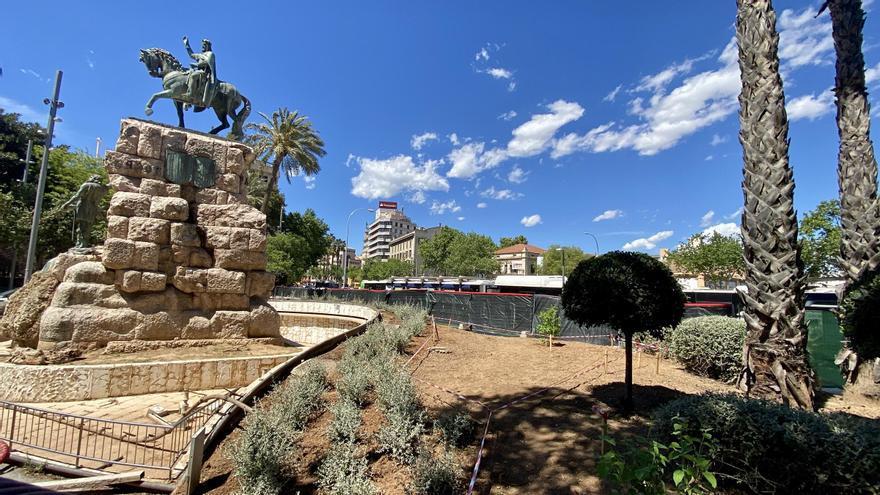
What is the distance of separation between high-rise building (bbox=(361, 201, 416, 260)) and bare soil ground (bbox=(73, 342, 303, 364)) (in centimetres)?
11202

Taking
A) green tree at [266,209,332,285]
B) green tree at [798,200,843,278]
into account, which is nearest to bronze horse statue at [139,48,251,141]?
green tree at [266,209,332,285]

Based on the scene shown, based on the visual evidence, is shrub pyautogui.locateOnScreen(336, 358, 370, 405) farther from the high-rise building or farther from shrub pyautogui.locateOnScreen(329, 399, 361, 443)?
the high-rise building

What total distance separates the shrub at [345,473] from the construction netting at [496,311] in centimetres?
955

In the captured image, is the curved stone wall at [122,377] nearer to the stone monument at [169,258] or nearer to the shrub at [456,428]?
the stone monument at [169,258]

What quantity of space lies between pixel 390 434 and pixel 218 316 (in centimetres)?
752

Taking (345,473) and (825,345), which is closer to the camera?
(345,473)

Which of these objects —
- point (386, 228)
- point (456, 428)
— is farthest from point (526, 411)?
point (386, 228)

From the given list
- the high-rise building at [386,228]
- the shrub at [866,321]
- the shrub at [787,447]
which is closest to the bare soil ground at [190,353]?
the shrub at [787,447]

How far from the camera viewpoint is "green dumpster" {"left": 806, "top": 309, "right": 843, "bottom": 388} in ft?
24.5

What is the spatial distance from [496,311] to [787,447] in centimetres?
1369

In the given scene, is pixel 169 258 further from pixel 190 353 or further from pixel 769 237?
pixel 769 237

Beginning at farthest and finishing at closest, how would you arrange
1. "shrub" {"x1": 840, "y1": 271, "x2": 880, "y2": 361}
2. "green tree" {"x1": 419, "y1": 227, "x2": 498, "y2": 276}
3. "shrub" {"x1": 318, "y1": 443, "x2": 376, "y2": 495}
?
1. "green tree" {"x1": 419, "y1": 227, "x2": 498, "y2": 276}
2. "shrub" {"x1": 840, "y1": 271, "x2": 880, "y2": 361}
3. "shrub" {"x1": 318, "y1": 443, "x2": 376, "y2": 495}

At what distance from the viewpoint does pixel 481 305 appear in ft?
56.8

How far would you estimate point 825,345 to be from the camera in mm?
7973
